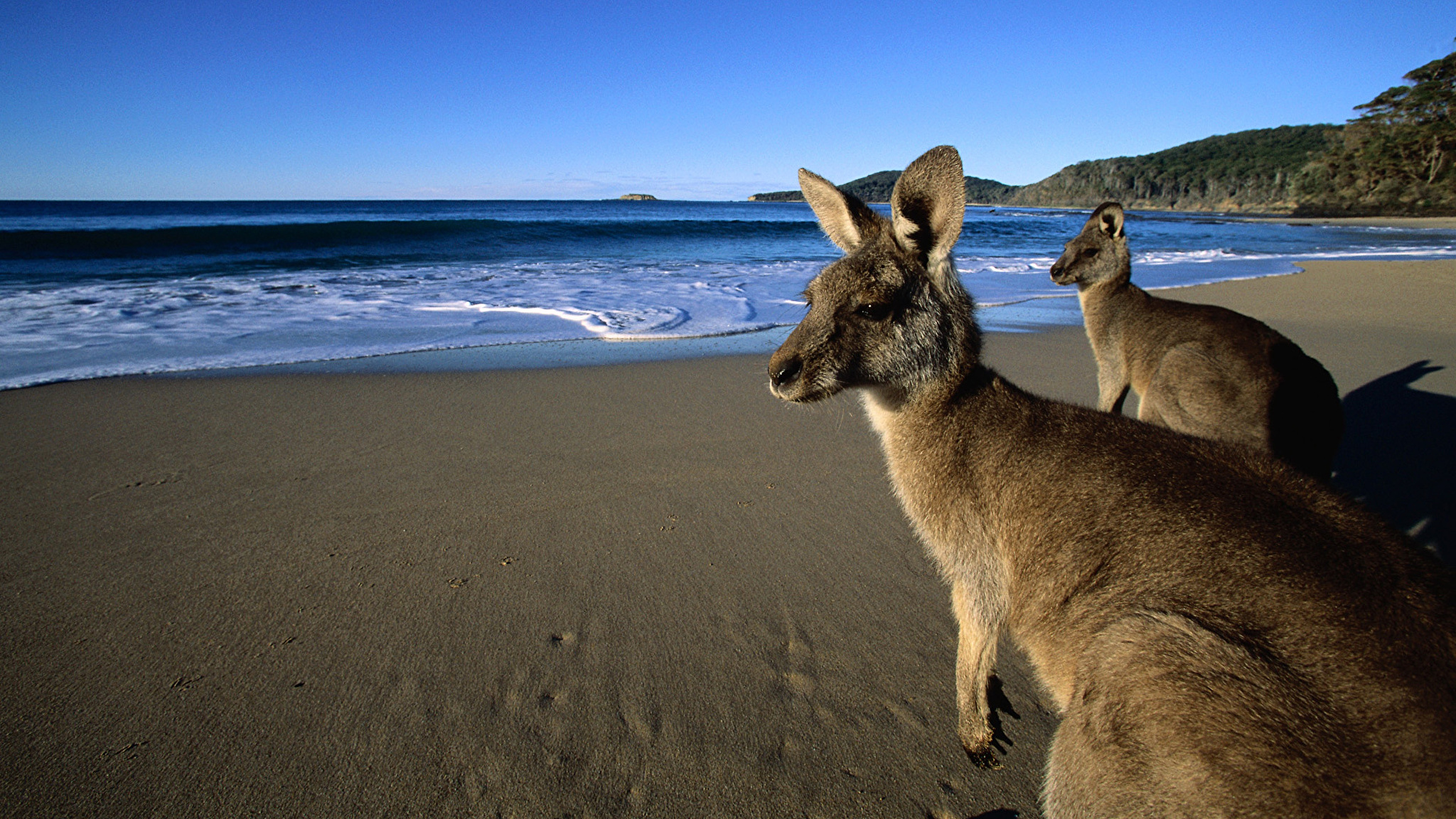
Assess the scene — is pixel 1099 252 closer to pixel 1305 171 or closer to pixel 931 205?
pixel 931 205

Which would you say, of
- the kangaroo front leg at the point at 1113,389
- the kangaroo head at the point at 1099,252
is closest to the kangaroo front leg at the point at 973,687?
the kangaroo front leg at the point at 1113,389

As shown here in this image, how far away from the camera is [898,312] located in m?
2.74

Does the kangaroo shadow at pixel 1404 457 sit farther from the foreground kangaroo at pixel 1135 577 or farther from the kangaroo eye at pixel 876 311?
the kangaroo eye at pixel 876 311

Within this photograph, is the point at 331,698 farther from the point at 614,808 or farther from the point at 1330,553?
the point at 1330,553

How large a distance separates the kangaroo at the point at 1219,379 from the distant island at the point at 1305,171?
8.80m

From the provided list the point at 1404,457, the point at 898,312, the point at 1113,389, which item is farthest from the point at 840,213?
the point at 1404,457

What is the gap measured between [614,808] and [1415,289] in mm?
18540

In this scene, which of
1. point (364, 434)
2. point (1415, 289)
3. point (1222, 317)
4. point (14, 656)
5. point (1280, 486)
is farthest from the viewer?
point (1415, 289)

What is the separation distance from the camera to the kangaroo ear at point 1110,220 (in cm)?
631

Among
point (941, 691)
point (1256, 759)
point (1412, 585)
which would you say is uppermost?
point (1412, 585)

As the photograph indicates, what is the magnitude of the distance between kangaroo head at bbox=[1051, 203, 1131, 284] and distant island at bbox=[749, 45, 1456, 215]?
24.8 ft

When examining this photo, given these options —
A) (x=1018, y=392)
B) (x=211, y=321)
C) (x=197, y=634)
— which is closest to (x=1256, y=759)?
(x=1018, y=392)

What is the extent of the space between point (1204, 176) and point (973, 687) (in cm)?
12390

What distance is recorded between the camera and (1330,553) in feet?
5.88
